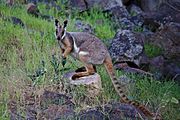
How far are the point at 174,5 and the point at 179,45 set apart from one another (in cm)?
78

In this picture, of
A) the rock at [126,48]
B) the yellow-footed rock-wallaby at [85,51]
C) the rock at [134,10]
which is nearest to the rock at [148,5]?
the rock at [134,10]

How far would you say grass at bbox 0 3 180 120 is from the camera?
823 centimetres

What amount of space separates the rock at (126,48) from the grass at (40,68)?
744 millimetres

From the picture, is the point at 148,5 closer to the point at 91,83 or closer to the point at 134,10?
the point at 134,10

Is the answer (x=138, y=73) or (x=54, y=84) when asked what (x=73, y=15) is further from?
(x=54, y=84)

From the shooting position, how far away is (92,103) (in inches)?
318

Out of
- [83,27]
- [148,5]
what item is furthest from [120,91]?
[148,5]

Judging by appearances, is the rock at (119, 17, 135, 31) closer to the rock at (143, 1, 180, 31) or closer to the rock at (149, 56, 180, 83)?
the rock at (143, 1, 180, 31)

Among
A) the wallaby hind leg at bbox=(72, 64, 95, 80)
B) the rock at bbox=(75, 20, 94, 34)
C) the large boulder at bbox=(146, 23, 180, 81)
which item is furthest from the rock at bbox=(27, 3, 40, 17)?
the wallaby hind leg at bbox=(72, 64, 95, 80)

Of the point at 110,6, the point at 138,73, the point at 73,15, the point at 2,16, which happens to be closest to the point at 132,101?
the point at 138,73

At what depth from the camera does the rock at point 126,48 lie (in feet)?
36.3

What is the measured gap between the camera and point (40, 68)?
8.73 metres

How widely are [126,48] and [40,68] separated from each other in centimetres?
295

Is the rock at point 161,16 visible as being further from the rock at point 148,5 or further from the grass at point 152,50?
the rock at point 148,5
